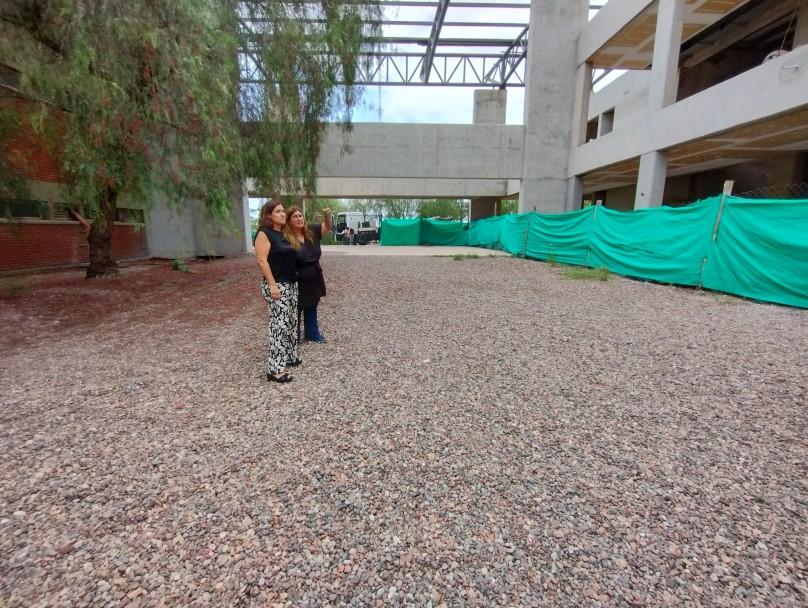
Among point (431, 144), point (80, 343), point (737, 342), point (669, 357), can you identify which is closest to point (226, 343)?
point (80, 343)

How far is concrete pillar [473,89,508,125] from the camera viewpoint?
2489 cm

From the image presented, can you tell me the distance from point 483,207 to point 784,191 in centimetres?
1876

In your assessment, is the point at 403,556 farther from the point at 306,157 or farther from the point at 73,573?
the point at 306,157

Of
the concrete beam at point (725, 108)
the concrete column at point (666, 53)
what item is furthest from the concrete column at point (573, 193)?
the concrete column at point (666, 53)

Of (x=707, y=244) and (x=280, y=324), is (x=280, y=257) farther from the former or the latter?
(x=707, y=244)

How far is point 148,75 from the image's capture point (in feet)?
15.6

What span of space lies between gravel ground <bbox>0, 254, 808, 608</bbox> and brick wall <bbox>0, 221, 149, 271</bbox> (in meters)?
7.53

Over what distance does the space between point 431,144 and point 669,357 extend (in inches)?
656

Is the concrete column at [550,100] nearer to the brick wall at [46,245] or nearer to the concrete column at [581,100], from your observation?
the concrete column at [581,100]

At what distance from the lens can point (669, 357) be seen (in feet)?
14.1

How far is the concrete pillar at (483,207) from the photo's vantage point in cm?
3044

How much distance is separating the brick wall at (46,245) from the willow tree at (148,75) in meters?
4.50

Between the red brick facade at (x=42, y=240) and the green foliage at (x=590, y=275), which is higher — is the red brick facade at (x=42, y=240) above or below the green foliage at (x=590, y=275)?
above

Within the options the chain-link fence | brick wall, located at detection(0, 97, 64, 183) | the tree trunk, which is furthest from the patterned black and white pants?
the chain-link fence
